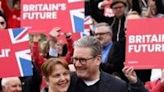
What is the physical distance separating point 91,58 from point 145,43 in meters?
1.14

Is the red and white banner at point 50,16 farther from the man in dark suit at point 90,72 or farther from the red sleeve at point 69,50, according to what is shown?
the man in dark suit at point 90,72

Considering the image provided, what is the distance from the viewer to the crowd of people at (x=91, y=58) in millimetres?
5293

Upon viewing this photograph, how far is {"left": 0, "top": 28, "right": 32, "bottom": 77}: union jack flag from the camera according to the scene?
659cm

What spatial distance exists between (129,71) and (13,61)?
61.1 inches

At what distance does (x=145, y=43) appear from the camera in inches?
246

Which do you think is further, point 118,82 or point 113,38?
point 113,38

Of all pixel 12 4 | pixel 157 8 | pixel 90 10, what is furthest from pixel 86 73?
pixel 12 4

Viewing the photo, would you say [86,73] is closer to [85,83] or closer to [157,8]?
[85,83]

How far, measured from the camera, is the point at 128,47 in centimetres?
624

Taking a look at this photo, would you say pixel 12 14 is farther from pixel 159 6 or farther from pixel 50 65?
pixel 50 65

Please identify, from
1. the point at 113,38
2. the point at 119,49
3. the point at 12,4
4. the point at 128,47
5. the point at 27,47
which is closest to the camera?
the point at 128,47

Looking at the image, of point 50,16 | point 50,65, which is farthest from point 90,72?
point 50,16

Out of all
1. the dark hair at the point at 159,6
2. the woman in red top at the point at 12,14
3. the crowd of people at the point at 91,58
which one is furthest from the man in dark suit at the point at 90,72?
the woman in red top at the point at 12,14

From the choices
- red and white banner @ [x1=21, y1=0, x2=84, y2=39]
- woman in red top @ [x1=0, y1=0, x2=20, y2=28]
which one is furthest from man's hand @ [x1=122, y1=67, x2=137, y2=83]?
woman in red top @ [x1=0, y1=0, x2=20, y2=28]
